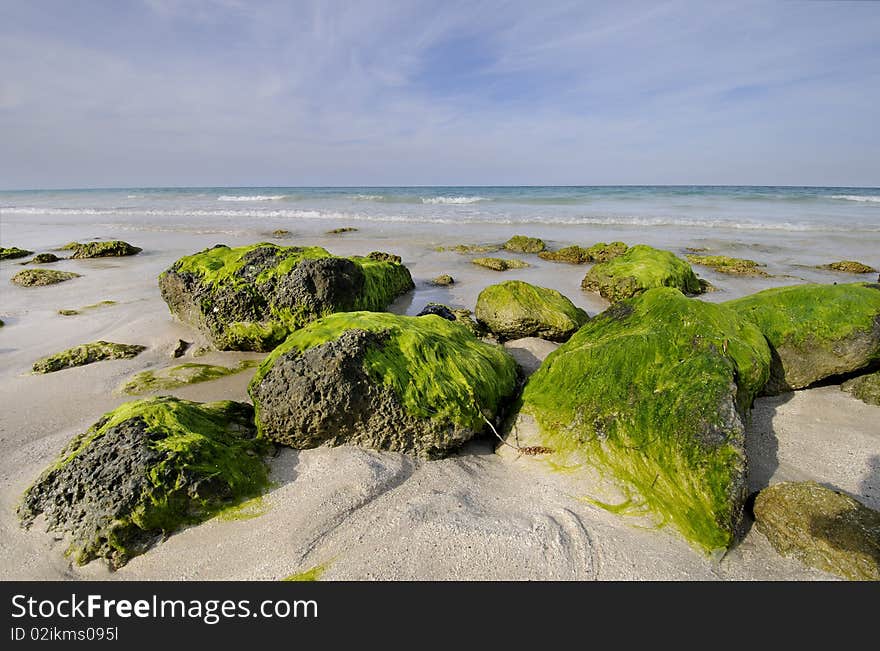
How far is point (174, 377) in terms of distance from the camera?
431 centimetres

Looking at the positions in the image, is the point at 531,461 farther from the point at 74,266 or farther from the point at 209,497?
the point at 74,266

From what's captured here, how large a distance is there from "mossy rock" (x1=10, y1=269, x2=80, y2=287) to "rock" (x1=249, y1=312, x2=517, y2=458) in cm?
696

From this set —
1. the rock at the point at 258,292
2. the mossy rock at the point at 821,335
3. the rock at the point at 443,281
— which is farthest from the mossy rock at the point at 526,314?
the rock at the point at 443,281

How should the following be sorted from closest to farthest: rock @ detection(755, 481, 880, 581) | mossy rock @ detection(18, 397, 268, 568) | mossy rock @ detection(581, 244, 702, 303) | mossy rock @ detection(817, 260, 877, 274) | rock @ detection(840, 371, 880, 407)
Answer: rock @ detection(755, 481, 880, 581)
mossy rock @ detection(18, 397, 268, 568)
rock @ detection(840, 371, 880, 407)
mossy rock @ detection(581, 244, 702, 303)
mossy rock @ detection(817, 260, 877, 274)

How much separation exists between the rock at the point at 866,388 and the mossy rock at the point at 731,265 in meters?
5.63

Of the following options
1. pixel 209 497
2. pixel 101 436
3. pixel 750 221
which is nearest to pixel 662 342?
pixel 209 497

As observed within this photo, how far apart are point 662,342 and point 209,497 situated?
10.7 ft

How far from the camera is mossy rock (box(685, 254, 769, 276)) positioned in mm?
9219

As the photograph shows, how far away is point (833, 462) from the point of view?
3217mm

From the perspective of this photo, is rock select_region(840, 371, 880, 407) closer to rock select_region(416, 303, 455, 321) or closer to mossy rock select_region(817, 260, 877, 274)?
rock select_region(416, 303, 455, 321)

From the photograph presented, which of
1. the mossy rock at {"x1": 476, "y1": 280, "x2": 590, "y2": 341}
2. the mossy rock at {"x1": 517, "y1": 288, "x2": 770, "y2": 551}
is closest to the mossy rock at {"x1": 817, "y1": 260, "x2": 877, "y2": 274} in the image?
the mossy rock at {"x1": 476, "y1": 280, "x2": 590, "y2": 341}

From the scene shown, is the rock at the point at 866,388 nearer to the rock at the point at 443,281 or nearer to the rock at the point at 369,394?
the rock at the point at 369,394

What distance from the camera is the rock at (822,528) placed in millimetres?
2275

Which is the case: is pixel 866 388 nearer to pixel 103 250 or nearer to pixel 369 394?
pixel 369 394
